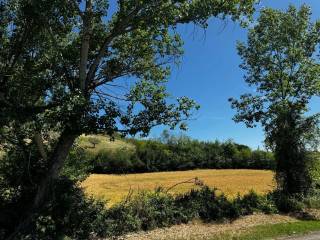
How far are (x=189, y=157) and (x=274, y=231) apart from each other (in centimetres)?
7683

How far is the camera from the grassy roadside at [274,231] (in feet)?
51.3

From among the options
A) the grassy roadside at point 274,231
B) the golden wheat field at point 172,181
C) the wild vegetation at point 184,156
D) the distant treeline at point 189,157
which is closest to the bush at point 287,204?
the grassy roadside at point 274,231

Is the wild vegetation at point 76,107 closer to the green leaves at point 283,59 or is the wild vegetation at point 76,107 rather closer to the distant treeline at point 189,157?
the green leaves at point 283,59

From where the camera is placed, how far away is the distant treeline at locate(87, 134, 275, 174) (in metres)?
89.2

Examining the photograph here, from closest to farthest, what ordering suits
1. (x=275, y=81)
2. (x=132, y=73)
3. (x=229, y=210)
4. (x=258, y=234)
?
(x=258, y=234) < (x=132, y=73) < (x=229, y=210) < (x=275, y=81)

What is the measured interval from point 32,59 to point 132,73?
4.01 metres

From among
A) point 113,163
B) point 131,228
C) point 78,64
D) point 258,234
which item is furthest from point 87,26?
point 113,163

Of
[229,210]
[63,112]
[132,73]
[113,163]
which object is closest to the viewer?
[63,112]

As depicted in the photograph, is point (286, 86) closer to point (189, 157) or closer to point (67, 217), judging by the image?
point (67, 217)

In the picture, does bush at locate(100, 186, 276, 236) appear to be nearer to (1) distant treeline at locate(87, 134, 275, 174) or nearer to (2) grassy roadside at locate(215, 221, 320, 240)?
(2) grassy roadside at locate(215, 221, 320, 240)

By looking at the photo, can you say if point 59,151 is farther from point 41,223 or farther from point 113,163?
point 113,163

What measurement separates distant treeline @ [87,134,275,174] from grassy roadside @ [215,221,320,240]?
59.0 meters

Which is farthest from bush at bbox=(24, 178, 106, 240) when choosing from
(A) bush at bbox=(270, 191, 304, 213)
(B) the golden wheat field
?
(B) the golden wheat field

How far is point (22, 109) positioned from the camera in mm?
13852
